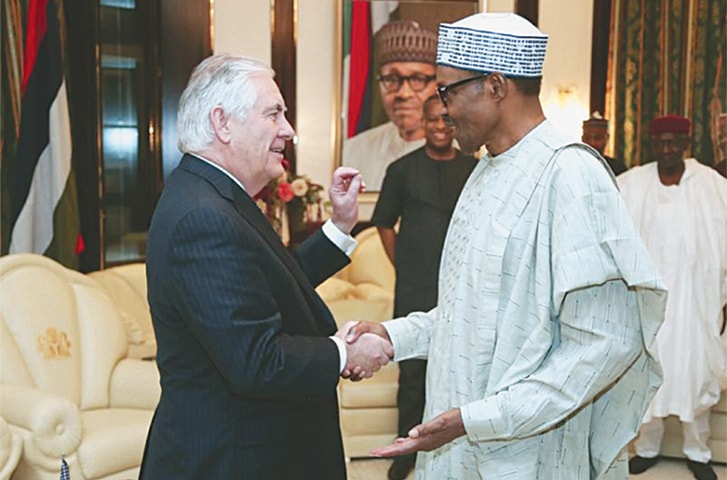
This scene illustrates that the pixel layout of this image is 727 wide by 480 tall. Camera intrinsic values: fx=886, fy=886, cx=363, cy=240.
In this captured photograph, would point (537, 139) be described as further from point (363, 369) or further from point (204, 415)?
point (204, 415)

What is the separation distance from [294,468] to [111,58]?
12.7ft

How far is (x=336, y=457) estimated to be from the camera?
6.23 ft

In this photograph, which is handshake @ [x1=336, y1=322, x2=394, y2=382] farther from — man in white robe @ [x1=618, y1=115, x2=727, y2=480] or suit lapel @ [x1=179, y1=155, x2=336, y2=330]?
man in white robe @ [x1=618, y1=115, x2=727, y2=480]

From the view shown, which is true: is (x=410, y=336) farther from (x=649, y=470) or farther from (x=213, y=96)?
(x=649, y=470)

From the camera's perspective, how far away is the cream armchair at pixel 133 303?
4219mm

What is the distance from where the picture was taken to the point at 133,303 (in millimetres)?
4391

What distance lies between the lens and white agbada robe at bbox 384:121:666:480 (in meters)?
1.59

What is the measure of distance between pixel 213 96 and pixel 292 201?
12.3 ft

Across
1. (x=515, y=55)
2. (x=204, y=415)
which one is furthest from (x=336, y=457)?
(x=515, y=55)

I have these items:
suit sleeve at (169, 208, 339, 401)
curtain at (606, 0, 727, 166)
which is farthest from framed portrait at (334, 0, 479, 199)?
suit sleeve at (169, 208, 339, 401)

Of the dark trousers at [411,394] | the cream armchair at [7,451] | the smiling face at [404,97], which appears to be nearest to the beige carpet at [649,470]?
the dark trousers at [411,394]

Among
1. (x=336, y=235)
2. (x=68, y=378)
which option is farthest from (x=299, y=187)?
(x=336, y=235)

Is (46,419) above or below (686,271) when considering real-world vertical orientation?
below

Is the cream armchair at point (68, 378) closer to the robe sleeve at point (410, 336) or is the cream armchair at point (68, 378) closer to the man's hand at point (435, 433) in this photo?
the robe sleeve at point (410, 336)
